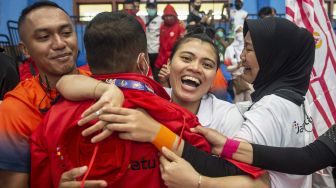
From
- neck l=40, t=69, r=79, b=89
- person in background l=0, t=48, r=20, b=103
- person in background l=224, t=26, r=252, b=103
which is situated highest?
neck l=40, t=69, r=79, b=89

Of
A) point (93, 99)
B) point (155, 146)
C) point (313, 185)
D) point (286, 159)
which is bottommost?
point (313, 185)

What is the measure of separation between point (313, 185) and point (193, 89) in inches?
54.2

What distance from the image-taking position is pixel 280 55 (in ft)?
7.97

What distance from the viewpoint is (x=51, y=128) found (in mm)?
1564

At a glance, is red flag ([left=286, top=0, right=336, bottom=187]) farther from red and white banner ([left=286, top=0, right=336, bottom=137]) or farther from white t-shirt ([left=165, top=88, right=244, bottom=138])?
white t-shirt ([left=165, top=88, right=244, bottom=138])

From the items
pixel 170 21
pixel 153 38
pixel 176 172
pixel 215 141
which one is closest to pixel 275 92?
pixel 215 141

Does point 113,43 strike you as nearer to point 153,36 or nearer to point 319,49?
point 319,49

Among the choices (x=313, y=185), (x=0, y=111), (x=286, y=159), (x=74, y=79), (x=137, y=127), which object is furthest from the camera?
(x=313, y=185)

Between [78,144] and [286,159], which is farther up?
[78,144]

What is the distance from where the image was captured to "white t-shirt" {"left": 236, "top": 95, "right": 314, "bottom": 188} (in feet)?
6.53

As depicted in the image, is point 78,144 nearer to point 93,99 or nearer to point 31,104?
point 93,99

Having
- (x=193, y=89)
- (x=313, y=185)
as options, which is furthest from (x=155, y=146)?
(x=313, y=185)

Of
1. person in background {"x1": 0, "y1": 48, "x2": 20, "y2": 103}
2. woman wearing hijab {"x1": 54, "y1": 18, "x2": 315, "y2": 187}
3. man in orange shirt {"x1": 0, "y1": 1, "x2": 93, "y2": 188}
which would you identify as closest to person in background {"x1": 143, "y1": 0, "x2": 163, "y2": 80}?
person in background {"x1": 0, "y1": 48, "x2": 20, "y2": 103}

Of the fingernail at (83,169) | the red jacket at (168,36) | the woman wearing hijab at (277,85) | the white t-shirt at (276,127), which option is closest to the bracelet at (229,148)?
the woman wearing hijab at (277,85)
